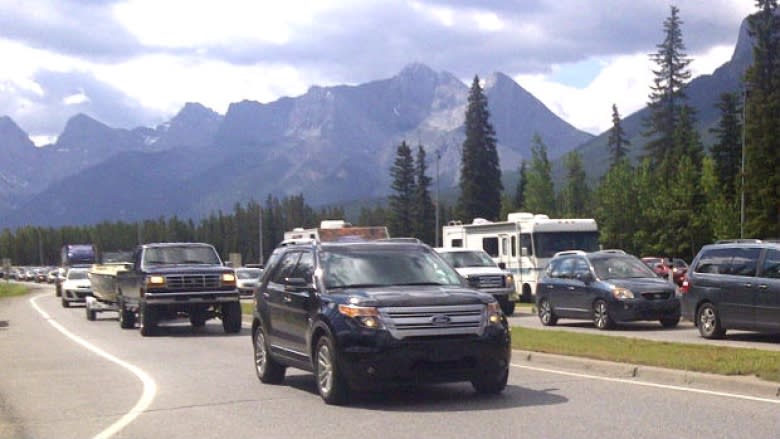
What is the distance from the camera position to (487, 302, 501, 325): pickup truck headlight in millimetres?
11969

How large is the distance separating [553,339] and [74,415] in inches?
388

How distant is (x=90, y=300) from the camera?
34.3 m

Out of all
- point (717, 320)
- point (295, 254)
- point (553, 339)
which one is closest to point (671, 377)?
point (295, 254)

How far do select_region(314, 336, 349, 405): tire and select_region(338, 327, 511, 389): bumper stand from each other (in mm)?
136

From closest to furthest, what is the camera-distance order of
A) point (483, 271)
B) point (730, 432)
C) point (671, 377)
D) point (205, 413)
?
point (730, 432), point (205, 413), point (671, 377), point (483, 271)

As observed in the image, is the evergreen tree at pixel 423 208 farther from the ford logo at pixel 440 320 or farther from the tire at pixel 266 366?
the ford logo at pixel 440 320

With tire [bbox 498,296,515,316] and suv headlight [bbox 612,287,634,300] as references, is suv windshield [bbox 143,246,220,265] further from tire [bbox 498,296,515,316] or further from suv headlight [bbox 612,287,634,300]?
suv headlight [bbox 612,287,634,300]

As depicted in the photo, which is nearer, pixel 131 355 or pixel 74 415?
pixel 74 415

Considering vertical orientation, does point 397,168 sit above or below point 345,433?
above

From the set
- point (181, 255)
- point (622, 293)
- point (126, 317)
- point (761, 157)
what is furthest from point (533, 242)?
point (761, 157)

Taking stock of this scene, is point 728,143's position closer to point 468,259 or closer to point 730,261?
point 468,259

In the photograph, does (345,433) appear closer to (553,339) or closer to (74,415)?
(74,415)

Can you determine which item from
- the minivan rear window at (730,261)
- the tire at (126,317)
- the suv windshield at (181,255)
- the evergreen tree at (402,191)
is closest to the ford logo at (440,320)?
the minivan rear window at (730,261)

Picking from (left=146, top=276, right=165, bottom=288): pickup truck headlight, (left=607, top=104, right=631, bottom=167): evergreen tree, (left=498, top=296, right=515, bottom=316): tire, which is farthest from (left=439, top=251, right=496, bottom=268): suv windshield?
(left=607, top=104, right=631, bottom=167): evergreen tree
